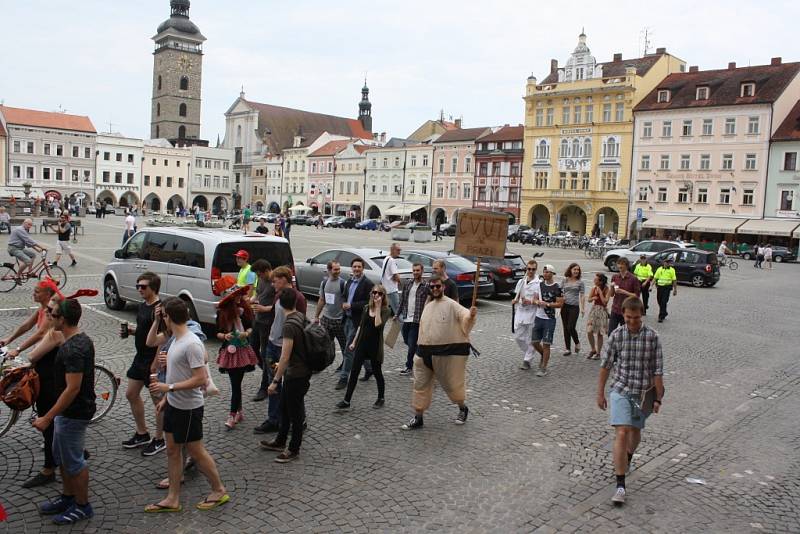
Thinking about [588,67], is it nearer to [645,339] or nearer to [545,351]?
[545,351]

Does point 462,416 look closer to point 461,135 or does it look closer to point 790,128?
point 790,128

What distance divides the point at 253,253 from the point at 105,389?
15.3 ft

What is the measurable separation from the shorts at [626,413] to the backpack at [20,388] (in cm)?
494

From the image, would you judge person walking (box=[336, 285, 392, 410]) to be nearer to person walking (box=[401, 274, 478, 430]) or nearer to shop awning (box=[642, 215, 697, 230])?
person walking (box=[401, 274, 478, 430])

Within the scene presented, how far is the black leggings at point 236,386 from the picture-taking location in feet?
24.2

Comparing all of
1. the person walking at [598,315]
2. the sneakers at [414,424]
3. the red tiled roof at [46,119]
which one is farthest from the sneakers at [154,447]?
the red tiled roof at [46,119]

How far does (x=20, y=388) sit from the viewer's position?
5.56 meters

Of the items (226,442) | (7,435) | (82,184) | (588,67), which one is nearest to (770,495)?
(226,442)

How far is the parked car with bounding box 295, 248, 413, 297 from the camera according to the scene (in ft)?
54.1

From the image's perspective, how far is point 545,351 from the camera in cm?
1098

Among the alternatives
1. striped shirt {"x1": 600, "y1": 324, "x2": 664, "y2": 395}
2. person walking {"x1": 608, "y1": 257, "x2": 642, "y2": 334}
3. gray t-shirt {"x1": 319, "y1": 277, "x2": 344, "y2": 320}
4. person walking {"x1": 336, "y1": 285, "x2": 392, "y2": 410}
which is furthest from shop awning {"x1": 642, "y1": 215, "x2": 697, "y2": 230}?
striped shirt {"x1": 600, "y1": 324, "x2": 664, "y2": 395}

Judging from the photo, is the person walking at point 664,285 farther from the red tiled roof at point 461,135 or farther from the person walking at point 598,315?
the red tiled roof at point 461,135

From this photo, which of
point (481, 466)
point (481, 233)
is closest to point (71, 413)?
point (481, 466)

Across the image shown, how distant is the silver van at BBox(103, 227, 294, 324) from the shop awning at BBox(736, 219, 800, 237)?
165ft
